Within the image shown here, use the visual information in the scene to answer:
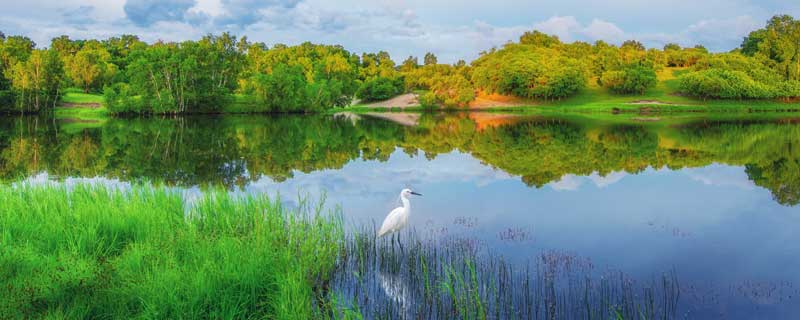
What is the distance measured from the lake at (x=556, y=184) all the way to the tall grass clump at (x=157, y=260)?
3.47 m

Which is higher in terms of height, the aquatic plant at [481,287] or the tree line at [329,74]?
the tree line at [329,74]

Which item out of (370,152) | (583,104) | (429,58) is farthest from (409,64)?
(370,152)

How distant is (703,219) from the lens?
1499 centimetres

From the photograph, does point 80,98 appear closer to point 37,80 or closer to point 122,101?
point 37,80

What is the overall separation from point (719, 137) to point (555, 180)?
969 inches

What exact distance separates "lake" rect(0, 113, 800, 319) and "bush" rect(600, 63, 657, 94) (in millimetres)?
58419

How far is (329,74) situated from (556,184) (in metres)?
104

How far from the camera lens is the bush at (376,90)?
114m

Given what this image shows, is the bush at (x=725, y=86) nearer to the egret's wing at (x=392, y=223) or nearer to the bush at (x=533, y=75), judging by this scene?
the bush at (x=533, y=75)

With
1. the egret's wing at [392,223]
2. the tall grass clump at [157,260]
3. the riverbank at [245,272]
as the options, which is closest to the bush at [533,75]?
the egret's wing at [392,223]

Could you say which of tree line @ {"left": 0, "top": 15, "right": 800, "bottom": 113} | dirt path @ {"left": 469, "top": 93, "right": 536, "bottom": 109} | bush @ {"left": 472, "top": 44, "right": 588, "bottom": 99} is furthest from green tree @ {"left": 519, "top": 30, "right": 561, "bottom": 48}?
dirt path @ {"left": 469, "top": 93, "right": 536, "bottom": 109}

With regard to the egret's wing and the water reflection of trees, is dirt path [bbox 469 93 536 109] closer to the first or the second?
the water reflection of trees

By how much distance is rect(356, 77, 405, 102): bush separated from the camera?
114 meters

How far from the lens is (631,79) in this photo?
3844 inches
